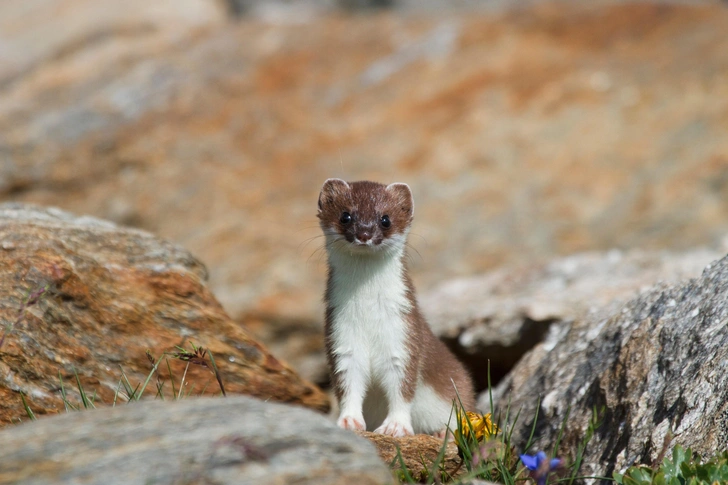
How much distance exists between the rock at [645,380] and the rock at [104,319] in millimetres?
1863

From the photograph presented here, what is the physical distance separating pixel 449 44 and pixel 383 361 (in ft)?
27.2

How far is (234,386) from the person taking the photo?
20.0ft

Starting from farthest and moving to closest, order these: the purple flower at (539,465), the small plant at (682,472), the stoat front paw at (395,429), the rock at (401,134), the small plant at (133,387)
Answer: the rock at (401,134), the stoat front paw at (395,429), the small plant at (133,387), the small plant at (682,472), the purple flower at (539,465)

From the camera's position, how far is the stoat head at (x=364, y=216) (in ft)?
20.6

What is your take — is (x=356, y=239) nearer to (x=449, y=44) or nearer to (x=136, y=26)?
(x=449, y=44)

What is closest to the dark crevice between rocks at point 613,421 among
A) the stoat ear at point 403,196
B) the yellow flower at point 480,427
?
the yellow flower at point 480,427

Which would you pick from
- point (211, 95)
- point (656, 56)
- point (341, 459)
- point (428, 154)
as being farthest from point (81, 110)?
point (341, 459)

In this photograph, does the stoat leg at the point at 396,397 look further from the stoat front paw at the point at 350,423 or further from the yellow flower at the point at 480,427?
the yellow flower at the point at 480,427

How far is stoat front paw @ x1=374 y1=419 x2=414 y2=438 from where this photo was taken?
588cm

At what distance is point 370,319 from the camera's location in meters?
6.23

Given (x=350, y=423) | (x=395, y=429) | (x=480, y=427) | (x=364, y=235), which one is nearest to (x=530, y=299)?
(x=364, y=235)

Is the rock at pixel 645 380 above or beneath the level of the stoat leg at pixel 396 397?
above

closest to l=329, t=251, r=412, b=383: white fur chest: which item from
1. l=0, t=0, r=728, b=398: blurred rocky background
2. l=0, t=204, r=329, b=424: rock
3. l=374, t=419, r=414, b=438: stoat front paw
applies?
l=374, t=419, r=414, b=438: stoat front paw

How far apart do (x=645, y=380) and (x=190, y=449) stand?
2966 millimetres
